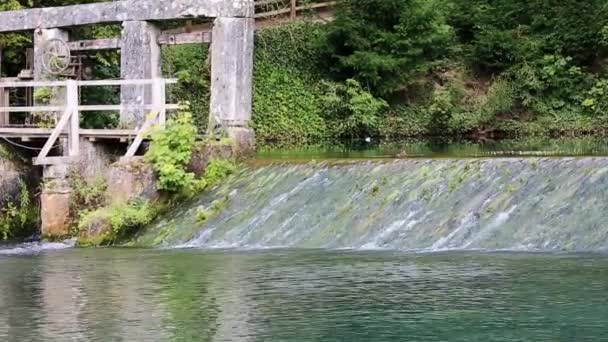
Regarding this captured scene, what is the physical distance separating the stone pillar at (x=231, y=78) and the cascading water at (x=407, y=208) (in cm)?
172

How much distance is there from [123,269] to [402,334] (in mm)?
5904

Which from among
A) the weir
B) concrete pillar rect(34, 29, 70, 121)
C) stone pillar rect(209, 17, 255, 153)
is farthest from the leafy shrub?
concrete pillar rect(34, 29, 70, 121)

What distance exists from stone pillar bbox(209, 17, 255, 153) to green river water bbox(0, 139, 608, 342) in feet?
3.40

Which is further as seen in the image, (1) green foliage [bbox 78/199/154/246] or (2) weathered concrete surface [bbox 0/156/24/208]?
(2) weathered concrete surface [bbox 0/156/24/208]

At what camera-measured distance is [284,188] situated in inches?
715

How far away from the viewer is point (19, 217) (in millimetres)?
21406

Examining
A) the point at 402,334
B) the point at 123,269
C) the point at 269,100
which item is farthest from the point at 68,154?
the point at 269,100

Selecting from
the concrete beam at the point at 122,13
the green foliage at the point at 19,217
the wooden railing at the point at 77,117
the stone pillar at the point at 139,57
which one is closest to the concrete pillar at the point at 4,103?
the concrete beam at the point at 122,13

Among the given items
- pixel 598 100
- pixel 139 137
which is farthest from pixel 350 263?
pixel 598 100

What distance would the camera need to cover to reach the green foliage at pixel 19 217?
2116cm

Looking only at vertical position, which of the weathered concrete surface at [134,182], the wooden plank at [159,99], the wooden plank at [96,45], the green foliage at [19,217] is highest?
the wooden plank at [96,45]

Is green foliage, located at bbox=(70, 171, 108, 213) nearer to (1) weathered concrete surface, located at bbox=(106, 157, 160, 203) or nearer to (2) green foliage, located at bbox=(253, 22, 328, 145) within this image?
(1) weathered concrete surface, located at bbox=(106, 157, 160, 203)

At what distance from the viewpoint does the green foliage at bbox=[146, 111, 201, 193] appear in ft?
63.0

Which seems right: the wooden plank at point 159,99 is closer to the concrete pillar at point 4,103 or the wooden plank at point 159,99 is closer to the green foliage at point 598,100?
the concrete pillar at point 4,103
